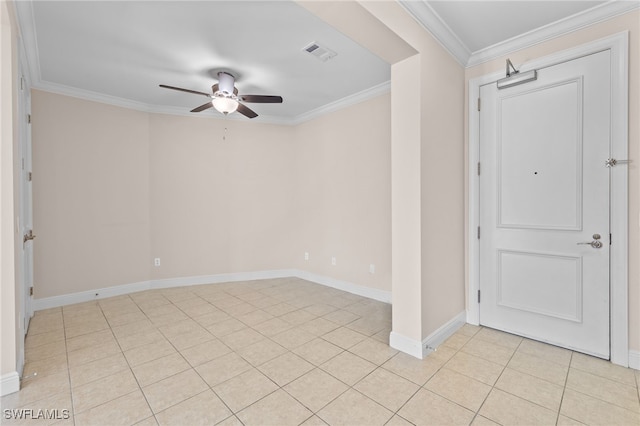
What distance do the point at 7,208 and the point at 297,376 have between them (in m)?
2.28

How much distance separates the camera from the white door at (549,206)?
2324 mm

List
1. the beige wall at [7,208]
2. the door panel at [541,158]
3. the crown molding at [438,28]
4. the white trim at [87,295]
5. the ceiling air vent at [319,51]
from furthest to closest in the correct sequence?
the white trim at [87,295], the ceiling air vent at [319,51], the door panel at [541,158], the crown molding at [438,28], the beige wall at [7,208]

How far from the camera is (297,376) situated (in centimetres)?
215

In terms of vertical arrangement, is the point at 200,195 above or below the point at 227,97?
below

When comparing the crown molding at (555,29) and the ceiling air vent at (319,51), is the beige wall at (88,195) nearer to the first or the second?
the ceiling air vent at (319,51)

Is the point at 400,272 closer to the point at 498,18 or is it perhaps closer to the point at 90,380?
the point at 498,18

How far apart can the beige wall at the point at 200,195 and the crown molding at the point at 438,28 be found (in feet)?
3.46

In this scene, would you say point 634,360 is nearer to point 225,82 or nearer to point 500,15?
point 500,15

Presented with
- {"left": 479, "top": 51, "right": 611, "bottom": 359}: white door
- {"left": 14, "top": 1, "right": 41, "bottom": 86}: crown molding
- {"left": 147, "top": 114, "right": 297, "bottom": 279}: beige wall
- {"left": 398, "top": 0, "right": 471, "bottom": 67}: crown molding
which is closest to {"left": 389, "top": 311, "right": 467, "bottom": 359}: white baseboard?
{"left": 479, "top": 51, "right": 611, "bottom": 359}: white door

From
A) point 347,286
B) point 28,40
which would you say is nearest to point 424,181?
point 347,286

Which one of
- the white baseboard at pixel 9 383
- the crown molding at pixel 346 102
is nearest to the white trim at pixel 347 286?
the crown molding at pixel 346 102

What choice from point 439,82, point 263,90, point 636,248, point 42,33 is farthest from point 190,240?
point 636,248

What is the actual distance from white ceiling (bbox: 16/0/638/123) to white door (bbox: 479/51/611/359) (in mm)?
590

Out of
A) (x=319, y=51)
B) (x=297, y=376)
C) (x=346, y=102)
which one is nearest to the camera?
(x=297, y=376)
